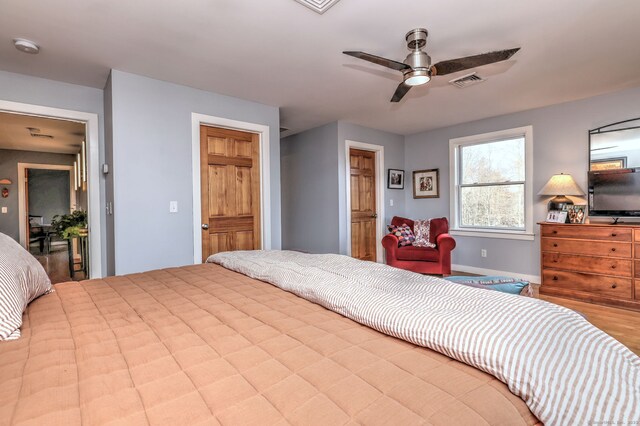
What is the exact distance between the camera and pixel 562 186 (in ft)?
12.4

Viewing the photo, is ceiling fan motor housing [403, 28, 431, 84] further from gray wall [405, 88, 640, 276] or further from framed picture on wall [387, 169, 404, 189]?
framed picture on wall [387, 169, 404, 189]

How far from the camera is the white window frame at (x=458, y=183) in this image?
431 cm

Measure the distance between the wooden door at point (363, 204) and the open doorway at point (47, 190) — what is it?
365 centimetres

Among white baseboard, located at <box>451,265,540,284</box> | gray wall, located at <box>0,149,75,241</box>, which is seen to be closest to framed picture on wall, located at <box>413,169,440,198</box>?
white baseboard, located at <box>451,265,540,284</box>

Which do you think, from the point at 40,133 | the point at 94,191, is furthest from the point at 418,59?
the point at 40,133

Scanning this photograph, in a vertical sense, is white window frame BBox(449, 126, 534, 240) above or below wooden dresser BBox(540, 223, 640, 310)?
above

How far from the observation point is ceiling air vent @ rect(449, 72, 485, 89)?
3.10 m

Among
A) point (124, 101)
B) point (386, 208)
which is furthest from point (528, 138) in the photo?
point (124, 101)

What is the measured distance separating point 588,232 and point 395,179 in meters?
2.83

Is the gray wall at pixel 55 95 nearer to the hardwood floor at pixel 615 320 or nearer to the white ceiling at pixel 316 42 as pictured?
the white ceiling at pixel 316 42

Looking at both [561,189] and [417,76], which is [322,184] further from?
[561,189]

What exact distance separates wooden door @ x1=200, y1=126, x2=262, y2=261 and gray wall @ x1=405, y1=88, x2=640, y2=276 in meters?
3.15

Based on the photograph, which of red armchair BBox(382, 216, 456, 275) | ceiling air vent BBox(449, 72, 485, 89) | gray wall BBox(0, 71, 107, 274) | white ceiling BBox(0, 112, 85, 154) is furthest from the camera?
white ceiling BBox(0, 112, 85, 154)

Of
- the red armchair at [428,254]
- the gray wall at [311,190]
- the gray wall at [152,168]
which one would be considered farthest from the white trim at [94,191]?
the red armchair at [428,254]
